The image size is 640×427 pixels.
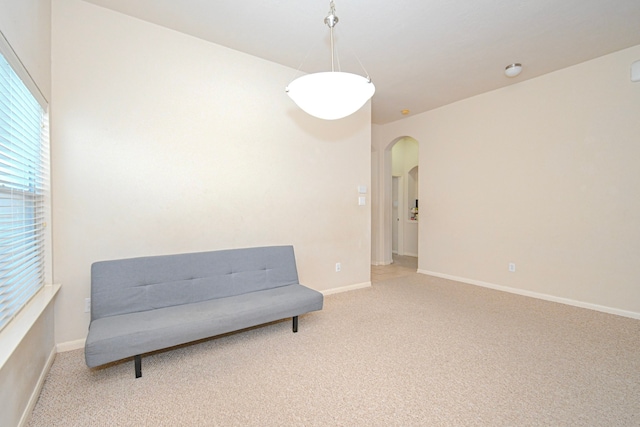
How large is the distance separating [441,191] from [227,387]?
14.4 ft

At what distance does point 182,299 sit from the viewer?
8.46 feet

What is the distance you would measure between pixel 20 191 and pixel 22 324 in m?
0.81

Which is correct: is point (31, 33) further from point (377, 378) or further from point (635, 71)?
point (635, 71)

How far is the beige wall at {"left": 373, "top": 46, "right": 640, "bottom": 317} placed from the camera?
10.5 ft

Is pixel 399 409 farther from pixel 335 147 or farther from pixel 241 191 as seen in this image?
pixel 335 147

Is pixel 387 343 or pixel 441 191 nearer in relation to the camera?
pixel 387 343

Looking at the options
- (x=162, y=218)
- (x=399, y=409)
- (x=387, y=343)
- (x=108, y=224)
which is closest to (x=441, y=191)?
(x=387, y=343)

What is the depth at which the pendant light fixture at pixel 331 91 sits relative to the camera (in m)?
1.84

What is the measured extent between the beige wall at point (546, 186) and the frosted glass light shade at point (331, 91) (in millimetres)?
3153

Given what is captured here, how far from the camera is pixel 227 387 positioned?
1.94m

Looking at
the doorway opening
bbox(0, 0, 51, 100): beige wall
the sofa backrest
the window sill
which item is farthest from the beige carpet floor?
the doorway opening

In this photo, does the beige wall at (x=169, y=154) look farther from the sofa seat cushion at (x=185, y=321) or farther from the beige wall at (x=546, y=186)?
the beige wall at (x=546, y=186)

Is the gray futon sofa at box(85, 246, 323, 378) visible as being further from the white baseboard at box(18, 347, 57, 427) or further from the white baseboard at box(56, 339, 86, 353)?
the white baseboard at box(56, 339, 86, 353)

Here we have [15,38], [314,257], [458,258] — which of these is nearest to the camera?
[15,38]
